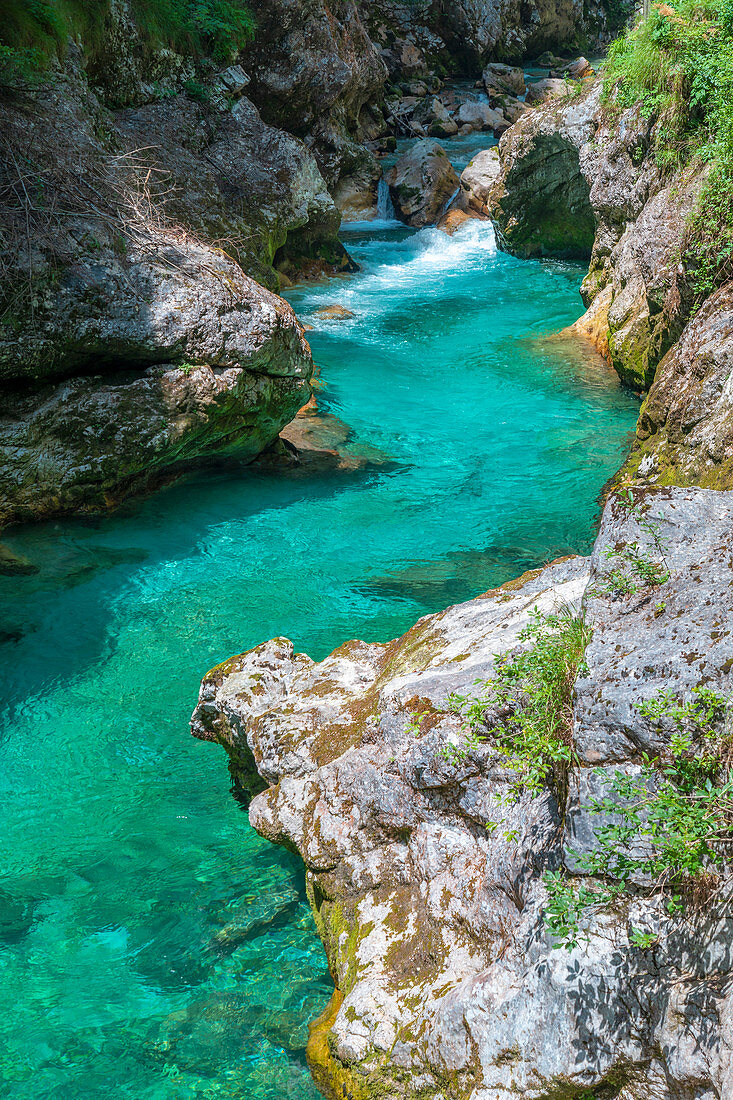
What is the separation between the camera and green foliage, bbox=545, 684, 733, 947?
7.97ft

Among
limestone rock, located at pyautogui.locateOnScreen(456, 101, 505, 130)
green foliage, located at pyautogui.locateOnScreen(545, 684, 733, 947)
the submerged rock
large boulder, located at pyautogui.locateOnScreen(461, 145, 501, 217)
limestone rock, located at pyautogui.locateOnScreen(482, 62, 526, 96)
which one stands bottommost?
green foliage, located at pyautogui.locateOnScreen(545, 684, 733, 947)

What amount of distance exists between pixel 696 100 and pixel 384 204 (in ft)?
39.0

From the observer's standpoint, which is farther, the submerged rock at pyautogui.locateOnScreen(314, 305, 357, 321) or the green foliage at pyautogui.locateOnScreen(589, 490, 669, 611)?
the submerged rock at pyautogui.locateOnScreen(314, 305, 357, 321)

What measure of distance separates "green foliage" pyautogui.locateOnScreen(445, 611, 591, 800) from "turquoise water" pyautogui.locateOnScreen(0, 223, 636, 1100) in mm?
1593

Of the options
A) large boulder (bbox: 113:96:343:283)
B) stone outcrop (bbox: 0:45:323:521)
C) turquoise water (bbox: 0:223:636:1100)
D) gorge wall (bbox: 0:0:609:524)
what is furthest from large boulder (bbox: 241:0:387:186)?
stone outcrop (bbox: 0:45:323:521)

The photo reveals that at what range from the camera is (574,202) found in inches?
583

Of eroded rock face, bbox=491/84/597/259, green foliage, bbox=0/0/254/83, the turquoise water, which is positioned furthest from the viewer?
eroded rock face, bbox=491/84/597/259

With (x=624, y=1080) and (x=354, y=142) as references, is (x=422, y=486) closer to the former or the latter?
(x=624, y=1080)

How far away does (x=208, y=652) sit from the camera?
6102 mm

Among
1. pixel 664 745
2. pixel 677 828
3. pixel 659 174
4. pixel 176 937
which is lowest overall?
pixel 176 937

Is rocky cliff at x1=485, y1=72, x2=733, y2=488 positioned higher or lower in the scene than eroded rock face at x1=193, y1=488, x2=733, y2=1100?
higher

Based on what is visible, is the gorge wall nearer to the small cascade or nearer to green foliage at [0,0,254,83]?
green foliage at [0,0,254,83]

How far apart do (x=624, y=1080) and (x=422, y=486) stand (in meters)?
6.40

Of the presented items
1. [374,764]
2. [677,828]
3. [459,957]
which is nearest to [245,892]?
[374,764]
